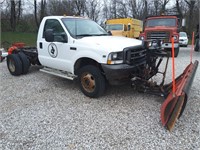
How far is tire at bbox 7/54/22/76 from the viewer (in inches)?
296

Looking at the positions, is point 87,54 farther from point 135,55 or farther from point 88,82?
point 135,55

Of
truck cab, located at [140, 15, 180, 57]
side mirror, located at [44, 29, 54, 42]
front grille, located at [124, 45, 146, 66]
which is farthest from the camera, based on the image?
truck cab, located at [140, 15, 180, 57]

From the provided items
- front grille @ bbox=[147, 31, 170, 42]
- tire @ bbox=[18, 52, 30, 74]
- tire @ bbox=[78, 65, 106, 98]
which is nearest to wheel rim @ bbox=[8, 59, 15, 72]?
tire @ bbox=[18, 52, 30, 74]

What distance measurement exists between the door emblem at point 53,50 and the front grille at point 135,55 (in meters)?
2.10

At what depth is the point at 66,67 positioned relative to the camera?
19.3 feet

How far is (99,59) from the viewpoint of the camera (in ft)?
16.3

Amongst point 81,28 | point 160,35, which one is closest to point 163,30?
point 160,35

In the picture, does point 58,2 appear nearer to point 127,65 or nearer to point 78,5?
point 78,5

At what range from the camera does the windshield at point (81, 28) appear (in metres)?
5.82

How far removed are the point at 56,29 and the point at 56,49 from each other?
21.9 inches

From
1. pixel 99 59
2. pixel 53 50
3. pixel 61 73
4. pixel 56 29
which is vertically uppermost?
pixel 56 29

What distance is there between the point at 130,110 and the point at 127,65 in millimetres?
972

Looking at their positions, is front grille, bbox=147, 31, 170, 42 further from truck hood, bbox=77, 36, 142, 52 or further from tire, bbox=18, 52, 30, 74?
truck hood, bbox=77, 36, 142, 52

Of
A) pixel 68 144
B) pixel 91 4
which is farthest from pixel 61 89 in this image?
pixel 91 4
